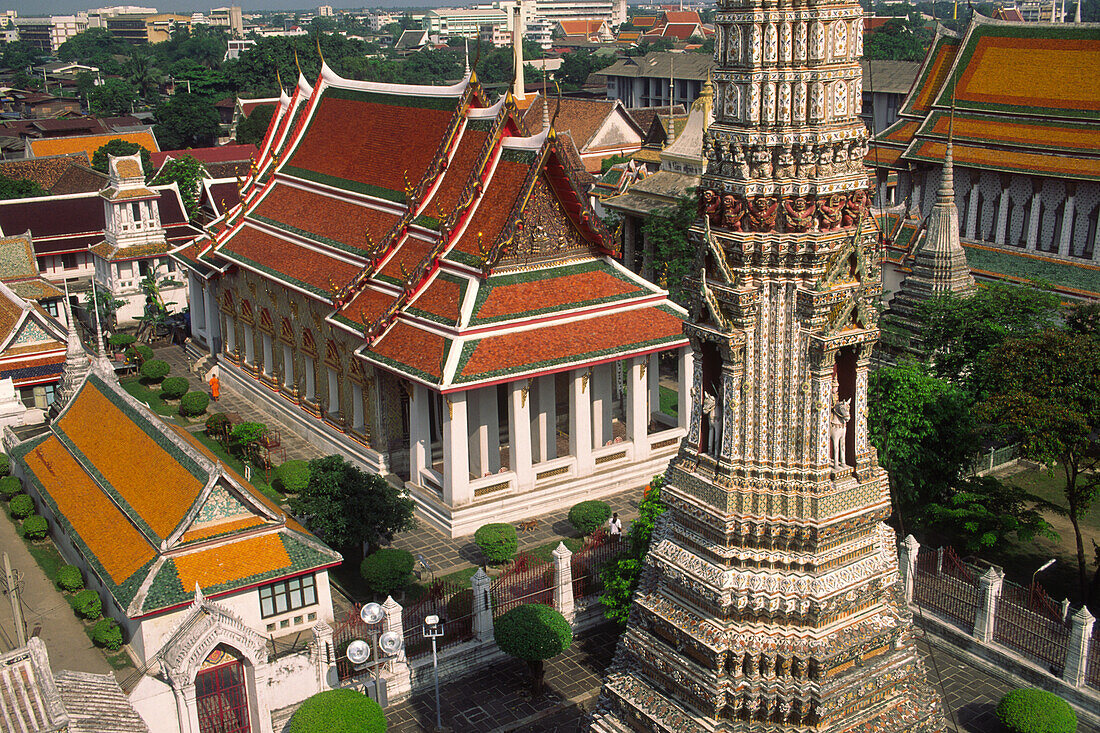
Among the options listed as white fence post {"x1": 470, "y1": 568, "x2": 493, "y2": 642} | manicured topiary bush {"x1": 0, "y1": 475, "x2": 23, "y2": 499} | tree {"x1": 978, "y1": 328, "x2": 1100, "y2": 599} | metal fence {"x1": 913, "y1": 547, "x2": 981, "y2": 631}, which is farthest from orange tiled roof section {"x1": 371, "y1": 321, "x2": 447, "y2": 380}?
tree {"x1": 978, "y1": 328, "x2": 1100, "y2": 599}

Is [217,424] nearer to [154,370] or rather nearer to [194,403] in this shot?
[194,403]

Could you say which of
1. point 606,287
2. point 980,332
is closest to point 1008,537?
point 980,332

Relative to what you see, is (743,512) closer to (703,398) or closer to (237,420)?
(703,398)

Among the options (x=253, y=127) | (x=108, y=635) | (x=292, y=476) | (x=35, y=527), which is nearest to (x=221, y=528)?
(x=108, y=635)

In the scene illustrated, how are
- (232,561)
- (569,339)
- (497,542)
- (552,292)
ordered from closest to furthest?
(232,561)
(497,542)
(569,339)
(552,292)

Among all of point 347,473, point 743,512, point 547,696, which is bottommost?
point 547,696
